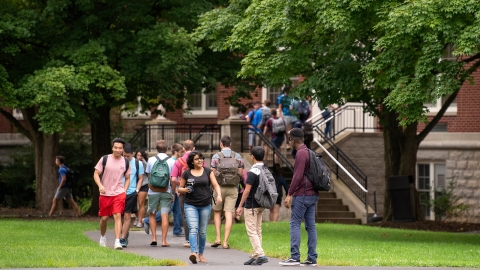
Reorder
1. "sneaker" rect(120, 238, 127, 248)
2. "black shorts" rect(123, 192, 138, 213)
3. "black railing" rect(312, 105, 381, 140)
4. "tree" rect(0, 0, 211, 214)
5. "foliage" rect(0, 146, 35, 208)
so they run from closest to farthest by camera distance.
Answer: "sneaker" rect(120, 238, 127, 248) → "black shorts" rect(123, 192, 138, 213) → "tree" rect(0, 0, 211, 214) → "black railing" rect(312, 105, 381, 140) → "foliage" rect(0, 146, 35, 208)

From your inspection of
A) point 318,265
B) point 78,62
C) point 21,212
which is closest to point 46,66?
point 78,62

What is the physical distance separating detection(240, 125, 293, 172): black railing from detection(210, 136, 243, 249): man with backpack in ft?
35.7

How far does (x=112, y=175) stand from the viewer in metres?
16.6

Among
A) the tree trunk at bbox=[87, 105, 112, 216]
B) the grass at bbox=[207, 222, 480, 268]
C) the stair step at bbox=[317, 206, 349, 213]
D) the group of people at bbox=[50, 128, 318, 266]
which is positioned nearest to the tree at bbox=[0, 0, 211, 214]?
the tree trunk at bbox=[87, 105, 112, 216]

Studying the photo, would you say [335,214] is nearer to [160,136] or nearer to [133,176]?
[160,136]

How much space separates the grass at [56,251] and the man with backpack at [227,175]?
2188mm

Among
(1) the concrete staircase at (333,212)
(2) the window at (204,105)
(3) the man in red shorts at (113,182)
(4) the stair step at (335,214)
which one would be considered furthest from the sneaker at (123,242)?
(2) the window at (204,105)

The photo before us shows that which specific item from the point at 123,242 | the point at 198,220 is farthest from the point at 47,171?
the point at 198,220

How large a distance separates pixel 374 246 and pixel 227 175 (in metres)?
3.13

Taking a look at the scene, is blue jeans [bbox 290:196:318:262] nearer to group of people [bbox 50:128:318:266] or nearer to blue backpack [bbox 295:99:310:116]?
group of people [bbox 50:128:318:266]

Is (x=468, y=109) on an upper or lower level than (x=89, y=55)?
lower

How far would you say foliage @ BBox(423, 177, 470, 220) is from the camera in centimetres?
3039

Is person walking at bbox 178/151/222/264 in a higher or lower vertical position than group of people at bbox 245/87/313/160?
lower

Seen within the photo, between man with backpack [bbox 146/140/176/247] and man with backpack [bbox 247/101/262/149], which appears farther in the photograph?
man with backpack [bbox 247/101/262/149]
